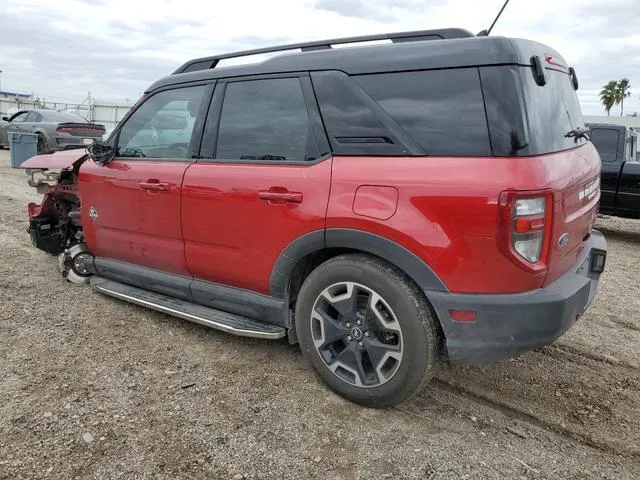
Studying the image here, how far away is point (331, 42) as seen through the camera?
9.93 ft

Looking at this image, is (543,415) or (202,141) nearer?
(543,415)

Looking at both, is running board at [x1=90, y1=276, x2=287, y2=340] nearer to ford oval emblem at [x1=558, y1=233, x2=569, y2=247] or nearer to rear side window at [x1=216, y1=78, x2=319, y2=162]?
rear side window at [x1=216, y1=78, x2=319, y2=162]

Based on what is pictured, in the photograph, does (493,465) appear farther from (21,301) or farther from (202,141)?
(21,301)

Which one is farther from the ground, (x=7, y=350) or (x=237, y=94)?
(x=237, y=94)

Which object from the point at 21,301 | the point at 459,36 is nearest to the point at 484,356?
the point at 459,36

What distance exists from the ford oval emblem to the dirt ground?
102 centimetres

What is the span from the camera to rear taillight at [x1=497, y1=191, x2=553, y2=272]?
226 centimetres

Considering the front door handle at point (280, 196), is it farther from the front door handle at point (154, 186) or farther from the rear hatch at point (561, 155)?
the rear hatch at point (561, 155)

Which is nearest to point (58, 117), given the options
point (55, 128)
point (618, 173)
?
point (55, 128)

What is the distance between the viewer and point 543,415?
2.83 m

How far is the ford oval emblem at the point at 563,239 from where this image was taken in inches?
97.2

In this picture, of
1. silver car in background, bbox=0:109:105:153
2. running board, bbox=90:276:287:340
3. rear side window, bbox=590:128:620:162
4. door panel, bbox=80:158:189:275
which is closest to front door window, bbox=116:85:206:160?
door panel, bbox=80:158:189:275

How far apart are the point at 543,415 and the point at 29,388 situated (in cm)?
297

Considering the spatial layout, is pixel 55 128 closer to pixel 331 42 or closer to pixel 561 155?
pixel 331 42
